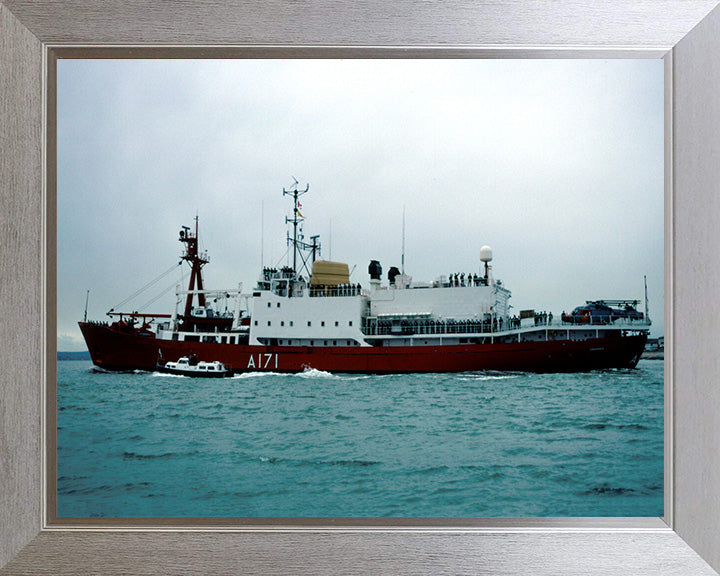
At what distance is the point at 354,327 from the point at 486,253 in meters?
0.79

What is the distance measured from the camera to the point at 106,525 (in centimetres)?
184

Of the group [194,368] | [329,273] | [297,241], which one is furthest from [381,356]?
[194,368]

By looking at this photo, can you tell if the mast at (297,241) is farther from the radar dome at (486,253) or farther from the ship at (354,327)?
the radar dome at (486,253)

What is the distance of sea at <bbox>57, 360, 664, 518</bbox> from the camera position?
2.16 meters

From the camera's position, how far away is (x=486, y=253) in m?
2.39

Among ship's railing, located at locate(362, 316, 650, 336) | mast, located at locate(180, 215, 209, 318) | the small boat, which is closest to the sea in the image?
the small boat

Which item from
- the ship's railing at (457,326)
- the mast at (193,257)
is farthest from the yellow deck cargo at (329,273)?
the mast at (193,257)

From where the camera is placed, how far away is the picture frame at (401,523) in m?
1.80

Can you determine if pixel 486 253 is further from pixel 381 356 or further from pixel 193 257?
pixel 193 257

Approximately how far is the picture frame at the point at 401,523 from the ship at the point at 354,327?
445 millimetres

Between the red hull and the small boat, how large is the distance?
27 mm

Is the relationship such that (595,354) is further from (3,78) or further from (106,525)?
(3,78)

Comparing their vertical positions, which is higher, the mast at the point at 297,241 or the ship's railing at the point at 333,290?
the mast at the point at 297,241

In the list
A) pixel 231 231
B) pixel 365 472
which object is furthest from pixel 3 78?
pixel 365 472
